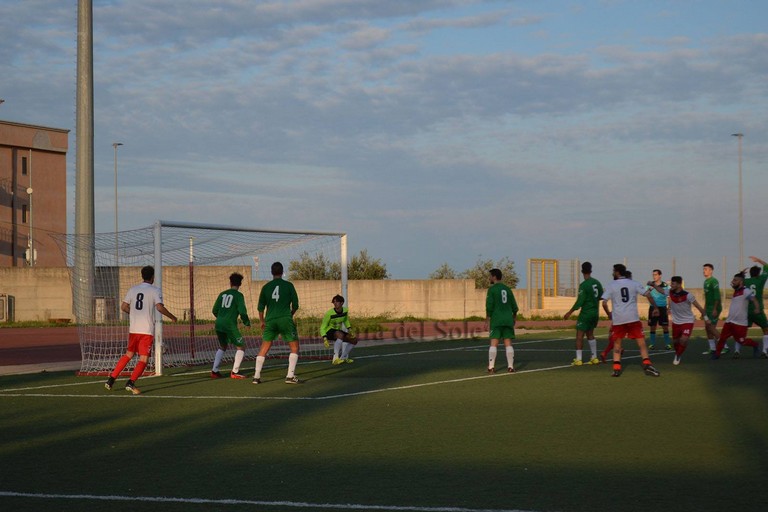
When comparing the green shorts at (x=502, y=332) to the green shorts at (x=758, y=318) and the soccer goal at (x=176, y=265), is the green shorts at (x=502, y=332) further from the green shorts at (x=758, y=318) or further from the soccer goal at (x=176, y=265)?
the green shorts at (x=758, y=318)

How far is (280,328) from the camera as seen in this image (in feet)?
51.9

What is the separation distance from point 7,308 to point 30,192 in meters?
15.1

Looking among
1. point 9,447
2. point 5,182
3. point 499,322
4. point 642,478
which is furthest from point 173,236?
point 5,182

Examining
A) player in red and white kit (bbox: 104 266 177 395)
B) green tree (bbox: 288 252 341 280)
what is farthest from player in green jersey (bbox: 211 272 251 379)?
green tree (bbox: 288 252 341 280)

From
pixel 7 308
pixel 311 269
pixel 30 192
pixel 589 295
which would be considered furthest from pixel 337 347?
pixel 30 192

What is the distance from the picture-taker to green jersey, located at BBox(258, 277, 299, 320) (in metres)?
15.8

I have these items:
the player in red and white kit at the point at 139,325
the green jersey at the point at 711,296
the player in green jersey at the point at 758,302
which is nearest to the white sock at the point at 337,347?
the player in red and white kit at the point at 139,325

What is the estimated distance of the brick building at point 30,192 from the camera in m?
58.8

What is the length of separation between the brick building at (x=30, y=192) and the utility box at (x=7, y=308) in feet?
45.5

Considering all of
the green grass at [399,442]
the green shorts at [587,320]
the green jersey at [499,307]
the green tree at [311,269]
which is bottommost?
the green grass at [399,442]

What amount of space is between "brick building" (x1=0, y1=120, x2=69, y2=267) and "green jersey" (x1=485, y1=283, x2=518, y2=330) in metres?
47.1

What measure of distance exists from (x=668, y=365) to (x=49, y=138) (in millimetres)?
52456

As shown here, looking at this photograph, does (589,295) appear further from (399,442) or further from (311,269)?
(311,269)

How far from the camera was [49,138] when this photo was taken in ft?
202
